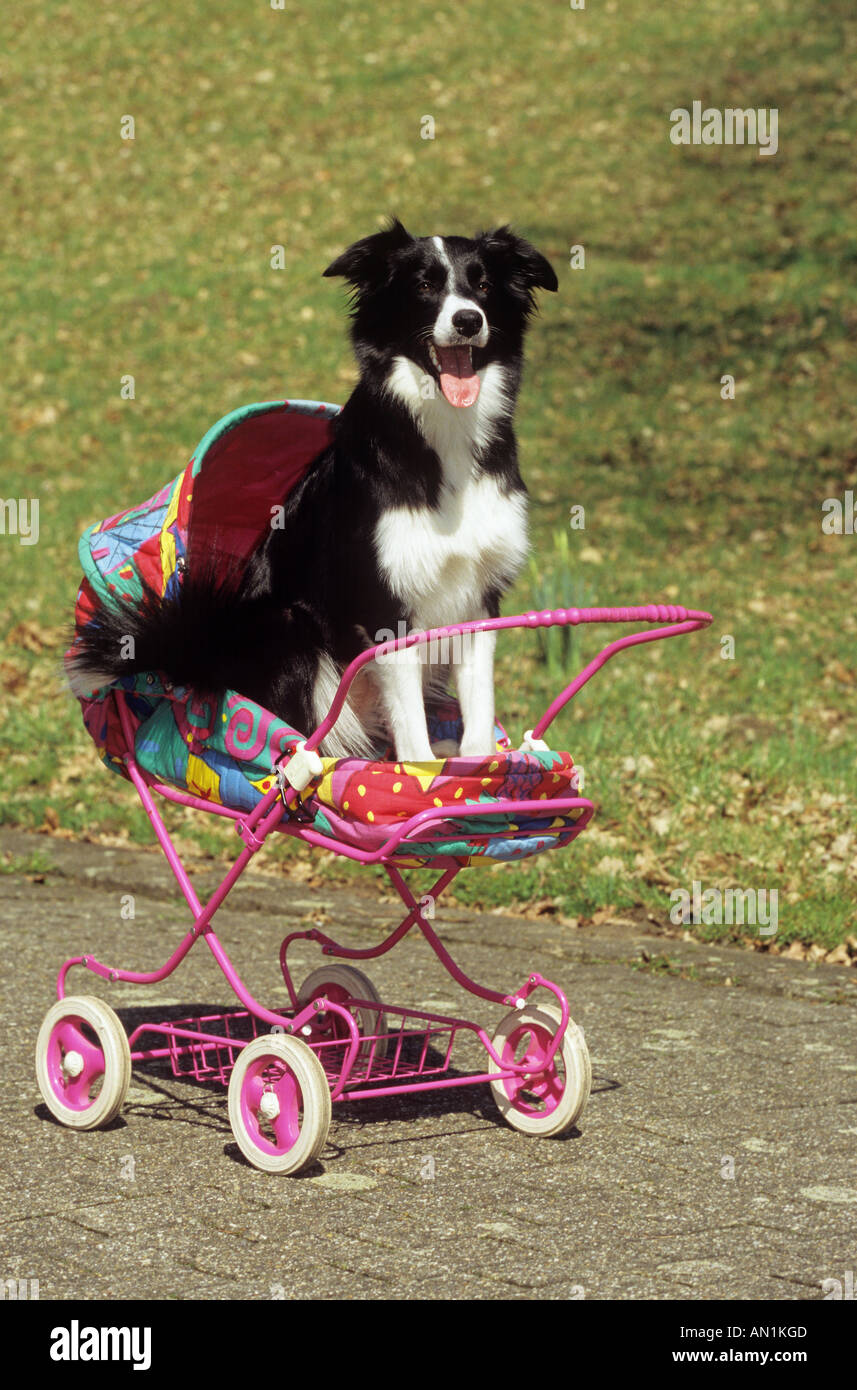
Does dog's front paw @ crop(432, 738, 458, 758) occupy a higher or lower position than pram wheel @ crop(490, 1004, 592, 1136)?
higher

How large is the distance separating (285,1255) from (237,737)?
1.22 m

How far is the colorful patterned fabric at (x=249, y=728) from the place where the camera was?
3605mm

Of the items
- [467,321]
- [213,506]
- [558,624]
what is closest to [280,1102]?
[558,624]

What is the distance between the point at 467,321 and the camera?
3648 mm

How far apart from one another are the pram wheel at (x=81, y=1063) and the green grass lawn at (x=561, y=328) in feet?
8.67

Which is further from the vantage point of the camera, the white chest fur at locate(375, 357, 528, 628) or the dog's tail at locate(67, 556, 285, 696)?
the dog's tail at locate(67, 556, 285, 696)

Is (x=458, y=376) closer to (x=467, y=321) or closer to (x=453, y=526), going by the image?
(x=467, y=321)

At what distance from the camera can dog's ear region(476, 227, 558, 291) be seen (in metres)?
3.85

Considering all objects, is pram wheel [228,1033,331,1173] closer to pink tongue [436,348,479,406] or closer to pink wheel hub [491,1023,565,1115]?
pink wheel hub [491,1023,565,1115]

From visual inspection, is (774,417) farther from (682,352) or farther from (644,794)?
(644,794)

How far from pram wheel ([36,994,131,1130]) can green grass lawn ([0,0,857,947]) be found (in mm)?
2642

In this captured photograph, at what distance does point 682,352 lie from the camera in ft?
46.5

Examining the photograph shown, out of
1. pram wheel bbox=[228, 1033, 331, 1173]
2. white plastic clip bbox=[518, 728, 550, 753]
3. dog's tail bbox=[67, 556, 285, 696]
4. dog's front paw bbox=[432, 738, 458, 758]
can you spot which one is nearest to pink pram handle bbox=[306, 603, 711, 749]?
white plastic clip bbox=[518, 728, 550, 753]

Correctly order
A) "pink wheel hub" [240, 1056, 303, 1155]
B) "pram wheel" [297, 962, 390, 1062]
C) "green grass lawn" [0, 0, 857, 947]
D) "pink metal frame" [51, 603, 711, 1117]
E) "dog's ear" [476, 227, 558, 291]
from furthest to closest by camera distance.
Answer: "green grass lawn" [0, 0, 857, 947] < "pram wheel" [297, 962, 390, 1062] < "dog's ear" [476, 227, 558, 291] < "pink wheel hub" [240, 1056, 303, 1155] < "pink metal frame" [51, 603, 711, 1117]
